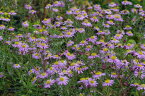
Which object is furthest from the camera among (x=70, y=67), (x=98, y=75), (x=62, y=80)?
(x=70, y=67)

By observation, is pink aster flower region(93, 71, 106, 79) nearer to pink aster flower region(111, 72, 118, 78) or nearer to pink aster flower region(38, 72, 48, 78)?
pink aster flower region(111, 72, 118, 78)

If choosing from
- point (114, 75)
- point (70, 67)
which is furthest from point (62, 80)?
point (114, 75)

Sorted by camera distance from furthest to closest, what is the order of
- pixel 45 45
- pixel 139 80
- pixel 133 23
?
pixel 133 23
pixel 45 45
pixel 139 80

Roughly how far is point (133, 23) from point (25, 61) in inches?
75.7

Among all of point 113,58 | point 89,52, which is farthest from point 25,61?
point 113,58

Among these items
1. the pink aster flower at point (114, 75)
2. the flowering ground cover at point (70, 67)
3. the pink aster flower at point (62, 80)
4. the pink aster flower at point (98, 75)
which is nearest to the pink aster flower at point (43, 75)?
the flowering ground cover at point (70, 67)

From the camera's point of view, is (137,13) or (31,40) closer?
(31,40)

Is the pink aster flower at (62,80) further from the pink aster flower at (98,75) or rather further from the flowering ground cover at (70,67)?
the pink aster flower at (98,75)

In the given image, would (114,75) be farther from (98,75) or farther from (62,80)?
(62,80)

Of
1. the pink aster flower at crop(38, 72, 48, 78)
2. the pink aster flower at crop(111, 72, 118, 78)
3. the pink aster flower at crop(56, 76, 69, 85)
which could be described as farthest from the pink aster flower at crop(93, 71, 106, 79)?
the pink aster flower at crop(38, 72, 48, 78)

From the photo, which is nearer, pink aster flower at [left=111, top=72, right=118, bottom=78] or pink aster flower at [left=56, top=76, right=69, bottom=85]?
pink aster flower at [left=56, top=76, right=69, bottom=85]

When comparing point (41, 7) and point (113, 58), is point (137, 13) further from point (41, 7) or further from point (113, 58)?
point (113, 58)

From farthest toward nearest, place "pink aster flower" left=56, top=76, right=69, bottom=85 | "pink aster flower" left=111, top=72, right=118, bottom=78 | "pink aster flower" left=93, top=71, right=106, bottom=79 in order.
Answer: "pink aster flower" left=111, top=72, right=118, bottom=78 → "pink aster flower" left=93, top=71, right=106, bottom=79 → "pink aster flower" left=56, top=76, right=69, bottom=85

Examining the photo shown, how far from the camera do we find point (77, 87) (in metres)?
3.41
